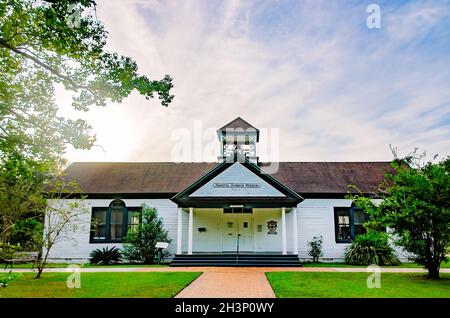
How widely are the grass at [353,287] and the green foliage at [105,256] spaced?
1053 cm

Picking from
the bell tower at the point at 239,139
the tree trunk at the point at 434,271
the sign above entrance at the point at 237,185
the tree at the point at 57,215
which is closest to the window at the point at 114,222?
the tree at the point at 57,215

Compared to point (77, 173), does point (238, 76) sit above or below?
above

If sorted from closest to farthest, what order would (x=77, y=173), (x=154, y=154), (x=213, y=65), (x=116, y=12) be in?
(x=116, y=12) < (x=213, y=65) < (x=77, y=173) < (x=154, y=154)

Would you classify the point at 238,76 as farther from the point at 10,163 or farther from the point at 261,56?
the point at 10,163

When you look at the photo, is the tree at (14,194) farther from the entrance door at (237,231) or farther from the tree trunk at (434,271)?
the tree trunk at (434,271)

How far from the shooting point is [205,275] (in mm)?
13773

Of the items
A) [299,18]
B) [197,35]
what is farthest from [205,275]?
[299,18]

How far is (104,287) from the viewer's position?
10.4m

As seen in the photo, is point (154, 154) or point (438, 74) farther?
point (154, 154)

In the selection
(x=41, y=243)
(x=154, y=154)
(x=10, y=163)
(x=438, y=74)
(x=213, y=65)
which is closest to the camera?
(x=10, y=163)

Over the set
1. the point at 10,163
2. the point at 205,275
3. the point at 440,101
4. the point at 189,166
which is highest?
the point at 440,101

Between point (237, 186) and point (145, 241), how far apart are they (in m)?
6.06

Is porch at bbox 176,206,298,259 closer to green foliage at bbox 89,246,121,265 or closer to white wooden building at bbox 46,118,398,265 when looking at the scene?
white wooden building at bbox 46,118,398,265

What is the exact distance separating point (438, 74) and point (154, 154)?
20979mm
